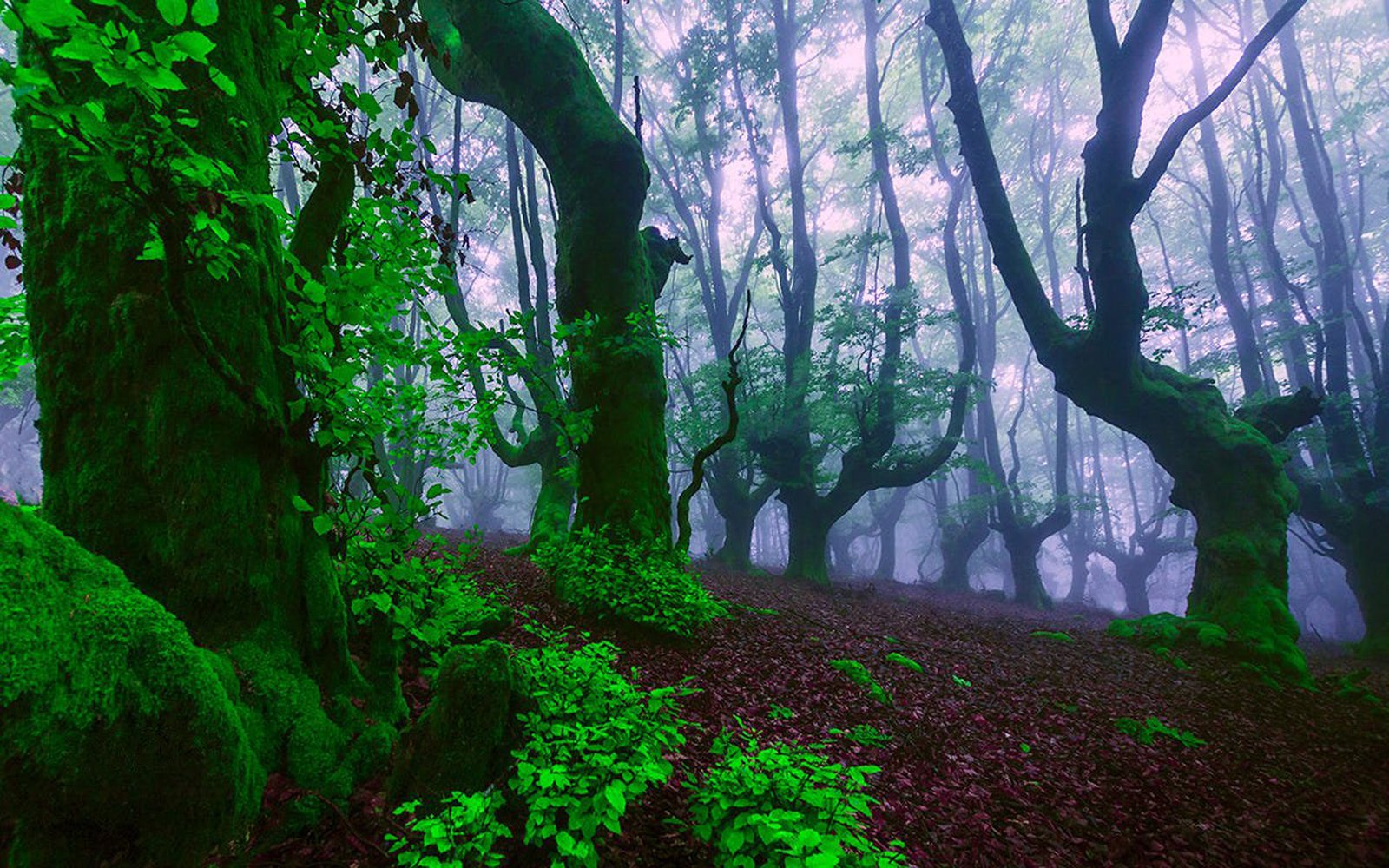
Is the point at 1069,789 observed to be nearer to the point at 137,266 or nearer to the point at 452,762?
the point at 452,762

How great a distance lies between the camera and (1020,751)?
4527mm

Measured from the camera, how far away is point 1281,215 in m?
31.5

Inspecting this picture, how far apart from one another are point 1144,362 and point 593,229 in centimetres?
1085

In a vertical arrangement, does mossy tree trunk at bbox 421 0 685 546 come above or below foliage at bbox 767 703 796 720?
above

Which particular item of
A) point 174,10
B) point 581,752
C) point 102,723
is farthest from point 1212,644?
point 174,10

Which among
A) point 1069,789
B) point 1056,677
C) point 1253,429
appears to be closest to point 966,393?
point 1253,429

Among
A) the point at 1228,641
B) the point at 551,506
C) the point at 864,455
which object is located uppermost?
the point at 864,455

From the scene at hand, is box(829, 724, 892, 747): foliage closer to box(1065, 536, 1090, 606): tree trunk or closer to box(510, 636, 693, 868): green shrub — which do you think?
box(510, 636, 693, 868): green shrub

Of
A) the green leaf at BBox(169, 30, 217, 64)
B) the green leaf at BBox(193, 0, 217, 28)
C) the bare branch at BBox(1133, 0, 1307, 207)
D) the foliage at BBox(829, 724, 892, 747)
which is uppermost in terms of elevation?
the bare branch at BBox(1133, 0, 1307, 207)

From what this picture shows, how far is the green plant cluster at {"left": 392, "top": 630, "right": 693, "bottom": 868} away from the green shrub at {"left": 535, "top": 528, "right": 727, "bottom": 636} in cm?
239

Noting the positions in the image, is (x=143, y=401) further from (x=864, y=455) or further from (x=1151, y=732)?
(x=864, y=455)

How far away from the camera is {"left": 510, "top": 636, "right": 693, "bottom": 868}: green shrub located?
1925 millimetres

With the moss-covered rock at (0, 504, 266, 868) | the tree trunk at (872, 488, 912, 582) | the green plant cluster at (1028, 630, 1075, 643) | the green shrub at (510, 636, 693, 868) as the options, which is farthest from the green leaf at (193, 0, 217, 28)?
the tree trunk at (872, 488, 912, 582)

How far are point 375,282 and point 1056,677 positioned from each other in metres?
8.46
